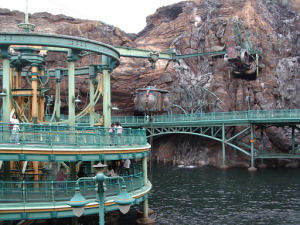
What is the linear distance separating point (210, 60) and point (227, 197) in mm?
36509

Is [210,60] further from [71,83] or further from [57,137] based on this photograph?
[57,137]

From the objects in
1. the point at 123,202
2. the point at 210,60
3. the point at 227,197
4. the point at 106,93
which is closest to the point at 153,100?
the point at 106,93

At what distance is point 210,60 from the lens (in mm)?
64625

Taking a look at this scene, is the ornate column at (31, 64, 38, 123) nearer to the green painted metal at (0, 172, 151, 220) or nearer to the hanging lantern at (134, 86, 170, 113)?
the green painted metal at (0, 172, 151, 220)

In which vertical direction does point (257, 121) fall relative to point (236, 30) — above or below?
below

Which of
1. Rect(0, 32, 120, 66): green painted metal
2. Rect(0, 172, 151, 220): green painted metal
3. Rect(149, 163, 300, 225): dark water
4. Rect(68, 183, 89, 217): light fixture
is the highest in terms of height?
Rect(0, 32, 120, 66): green painted metal

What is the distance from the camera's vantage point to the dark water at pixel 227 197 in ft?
85.8

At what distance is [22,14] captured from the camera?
72.7m

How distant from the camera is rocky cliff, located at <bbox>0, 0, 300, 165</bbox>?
2258 inches

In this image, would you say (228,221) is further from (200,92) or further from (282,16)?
(282,16)

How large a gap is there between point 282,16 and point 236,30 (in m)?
13.4

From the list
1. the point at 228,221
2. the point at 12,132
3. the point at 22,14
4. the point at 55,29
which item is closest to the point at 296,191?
the point at 228,221

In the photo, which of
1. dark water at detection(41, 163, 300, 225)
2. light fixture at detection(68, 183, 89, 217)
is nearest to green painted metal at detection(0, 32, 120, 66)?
dark water at detection(41, 163, 300, 225)

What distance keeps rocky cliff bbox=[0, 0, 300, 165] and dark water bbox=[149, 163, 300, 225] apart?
10.6m
